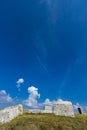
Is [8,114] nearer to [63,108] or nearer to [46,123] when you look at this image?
[46,123]

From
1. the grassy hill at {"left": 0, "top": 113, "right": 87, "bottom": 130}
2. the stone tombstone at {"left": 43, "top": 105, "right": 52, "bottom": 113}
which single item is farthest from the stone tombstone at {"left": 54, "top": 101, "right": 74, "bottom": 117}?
the grassy hill at {"left": 0, "top": 113, "right": 87, "bottom": 130}

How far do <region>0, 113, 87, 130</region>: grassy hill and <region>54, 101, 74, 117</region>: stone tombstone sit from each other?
2.05 m

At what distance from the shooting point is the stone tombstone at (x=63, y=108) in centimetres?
3117

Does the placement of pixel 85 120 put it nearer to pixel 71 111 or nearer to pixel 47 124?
pixel 71 111

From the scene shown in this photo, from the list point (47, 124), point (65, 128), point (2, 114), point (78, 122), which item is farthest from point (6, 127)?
point (78, 122)

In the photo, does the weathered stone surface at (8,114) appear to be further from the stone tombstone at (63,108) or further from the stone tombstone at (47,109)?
the stone tombstone at (63,108)

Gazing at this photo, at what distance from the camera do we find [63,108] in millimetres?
31656

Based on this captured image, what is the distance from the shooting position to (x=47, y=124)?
26453 mm

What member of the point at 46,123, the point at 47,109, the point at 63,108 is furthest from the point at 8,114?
the point at 63,108

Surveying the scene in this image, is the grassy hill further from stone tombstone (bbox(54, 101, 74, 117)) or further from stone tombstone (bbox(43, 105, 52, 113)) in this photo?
stone tombstone (bbox(43, 105, 52, 113))

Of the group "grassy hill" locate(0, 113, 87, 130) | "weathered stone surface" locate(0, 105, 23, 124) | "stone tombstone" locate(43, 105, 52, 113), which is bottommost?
"grassy hill" locate(0, 113, 87, 130)

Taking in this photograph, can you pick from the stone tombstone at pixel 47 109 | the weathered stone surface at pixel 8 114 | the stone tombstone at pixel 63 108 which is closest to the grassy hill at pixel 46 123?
the weathered stone surface at pixel 8 114

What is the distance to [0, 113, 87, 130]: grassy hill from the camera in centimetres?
2589

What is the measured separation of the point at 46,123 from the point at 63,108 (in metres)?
5.76
